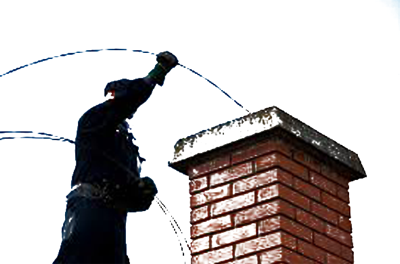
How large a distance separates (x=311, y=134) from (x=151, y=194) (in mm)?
962

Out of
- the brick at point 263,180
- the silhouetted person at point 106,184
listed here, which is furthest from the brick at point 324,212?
the silhouetted person at point 106,184

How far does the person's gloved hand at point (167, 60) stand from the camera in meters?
5.95

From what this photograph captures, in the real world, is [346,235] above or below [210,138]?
below

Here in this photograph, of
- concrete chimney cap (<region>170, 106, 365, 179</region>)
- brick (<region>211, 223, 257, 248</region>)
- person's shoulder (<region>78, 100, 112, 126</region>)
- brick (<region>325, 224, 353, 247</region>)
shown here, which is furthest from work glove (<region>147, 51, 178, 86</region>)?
brick (<region>325, 224, 353, 247</region>)

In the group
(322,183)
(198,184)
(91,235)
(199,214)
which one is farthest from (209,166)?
(91,235)

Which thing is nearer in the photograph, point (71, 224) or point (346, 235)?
point (71, 224)

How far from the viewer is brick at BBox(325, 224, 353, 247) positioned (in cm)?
620

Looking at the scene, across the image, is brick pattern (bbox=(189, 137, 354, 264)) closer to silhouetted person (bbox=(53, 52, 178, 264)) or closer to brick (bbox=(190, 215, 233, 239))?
brick (bbox=(190, 215, 233, 239))

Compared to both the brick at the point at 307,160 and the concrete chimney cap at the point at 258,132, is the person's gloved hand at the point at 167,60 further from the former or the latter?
the brick at the point at 307,160

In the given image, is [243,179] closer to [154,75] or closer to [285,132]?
[285,132]

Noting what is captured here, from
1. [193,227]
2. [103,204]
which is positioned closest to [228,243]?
[193,227]

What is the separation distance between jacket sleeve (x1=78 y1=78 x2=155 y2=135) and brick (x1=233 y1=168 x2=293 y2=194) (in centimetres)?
68

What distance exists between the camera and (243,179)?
6.11 meters

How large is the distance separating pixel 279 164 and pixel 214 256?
58 cm
